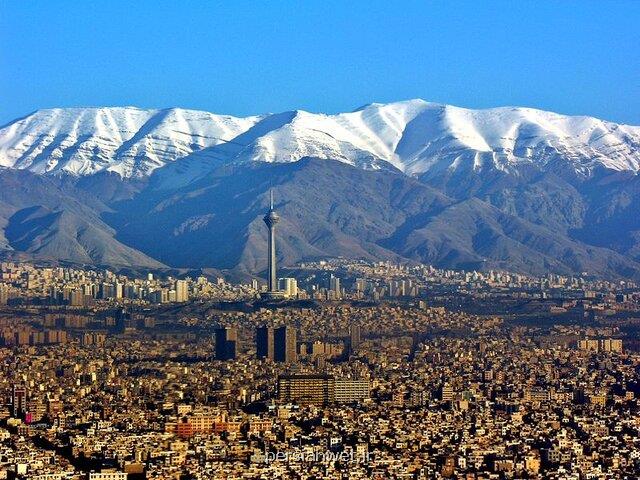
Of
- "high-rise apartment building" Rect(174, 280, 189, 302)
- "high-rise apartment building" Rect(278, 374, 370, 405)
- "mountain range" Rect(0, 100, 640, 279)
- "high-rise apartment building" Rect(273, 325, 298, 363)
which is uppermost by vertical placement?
"mountain range" Rect(0, 100, 640, 279)

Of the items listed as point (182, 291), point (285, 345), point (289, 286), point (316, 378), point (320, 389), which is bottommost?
point (320, 389)

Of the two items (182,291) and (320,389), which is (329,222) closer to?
(182,291)

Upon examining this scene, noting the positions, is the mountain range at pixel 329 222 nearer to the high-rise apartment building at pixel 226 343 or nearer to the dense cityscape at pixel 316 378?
the dense cityscape at pixel 316 378

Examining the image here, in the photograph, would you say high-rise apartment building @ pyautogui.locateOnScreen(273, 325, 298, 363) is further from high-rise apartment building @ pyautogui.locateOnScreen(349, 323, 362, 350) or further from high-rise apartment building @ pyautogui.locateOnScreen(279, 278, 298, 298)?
high-rise apartment building @ pyautogui.locateOnScreen(279, 278, 298, 298)

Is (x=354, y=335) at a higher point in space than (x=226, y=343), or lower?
higher

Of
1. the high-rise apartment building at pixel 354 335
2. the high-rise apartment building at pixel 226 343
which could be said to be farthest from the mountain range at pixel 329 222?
the high-rise apartment building at pixel 226 343

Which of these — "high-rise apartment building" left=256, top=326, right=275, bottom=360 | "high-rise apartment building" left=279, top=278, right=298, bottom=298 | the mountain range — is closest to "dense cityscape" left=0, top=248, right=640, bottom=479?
"high-rise apartment building" left=256, top=326, right=275, bottom=360

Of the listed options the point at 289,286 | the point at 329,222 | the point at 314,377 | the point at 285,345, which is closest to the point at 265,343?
the point at 285,345

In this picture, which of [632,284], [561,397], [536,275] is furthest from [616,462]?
[536,275]

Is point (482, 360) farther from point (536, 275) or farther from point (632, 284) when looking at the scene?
point (536, 275)

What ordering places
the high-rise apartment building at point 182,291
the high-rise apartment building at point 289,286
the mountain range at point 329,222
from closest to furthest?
the high-rise apartment building at point 182,291 → the high-rise apartment building at point 289,286 → the mountain range at point 329,222

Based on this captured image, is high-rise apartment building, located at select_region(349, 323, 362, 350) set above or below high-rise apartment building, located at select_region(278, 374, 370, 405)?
above
